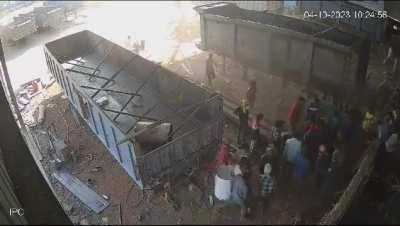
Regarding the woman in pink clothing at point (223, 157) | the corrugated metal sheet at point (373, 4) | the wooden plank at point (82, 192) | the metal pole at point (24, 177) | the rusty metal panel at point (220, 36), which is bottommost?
the wooden plank at point (82, 192)

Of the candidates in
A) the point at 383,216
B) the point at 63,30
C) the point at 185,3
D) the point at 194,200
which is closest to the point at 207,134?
the point at 194,200

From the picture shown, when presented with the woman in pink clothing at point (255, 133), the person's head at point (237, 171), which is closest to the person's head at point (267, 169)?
the person's head at point (237, 171)

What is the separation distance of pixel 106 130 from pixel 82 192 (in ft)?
5.37

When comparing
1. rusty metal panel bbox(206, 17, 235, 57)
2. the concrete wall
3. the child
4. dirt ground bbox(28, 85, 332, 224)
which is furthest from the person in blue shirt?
rusty metal panel bbox(206, 17, 235, 57)

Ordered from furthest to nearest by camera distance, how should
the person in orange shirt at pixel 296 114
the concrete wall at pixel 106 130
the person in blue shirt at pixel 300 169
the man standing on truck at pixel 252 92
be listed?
the man standing on truck at pixel 252 92 → the person in orange shirt at pixel 296 114 → the concrete wall at pixel 106 130 → the person in blue shirt at pixel 300 169

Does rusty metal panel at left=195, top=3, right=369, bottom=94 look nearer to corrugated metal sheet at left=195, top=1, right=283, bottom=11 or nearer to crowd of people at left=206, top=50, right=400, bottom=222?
crowd of people at left=206, top=50, right=400, bottom=222

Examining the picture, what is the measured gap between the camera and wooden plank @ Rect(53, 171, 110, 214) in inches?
314

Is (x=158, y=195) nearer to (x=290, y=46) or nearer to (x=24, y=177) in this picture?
(x=24, y=177)

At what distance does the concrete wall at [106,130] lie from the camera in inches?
290

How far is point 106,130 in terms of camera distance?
8250mm

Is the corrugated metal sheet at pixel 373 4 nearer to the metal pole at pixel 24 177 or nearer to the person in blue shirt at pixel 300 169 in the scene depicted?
the person in blue shirt at pixel 300 169

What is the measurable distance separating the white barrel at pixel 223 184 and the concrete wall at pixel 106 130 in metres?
1.66

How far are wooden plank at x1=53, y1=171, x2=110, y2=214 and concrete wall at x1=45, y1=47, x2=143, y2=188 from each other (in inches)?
39.2

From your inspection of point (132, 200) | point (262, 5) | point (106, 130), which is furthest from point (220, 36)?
point (132, 200)
